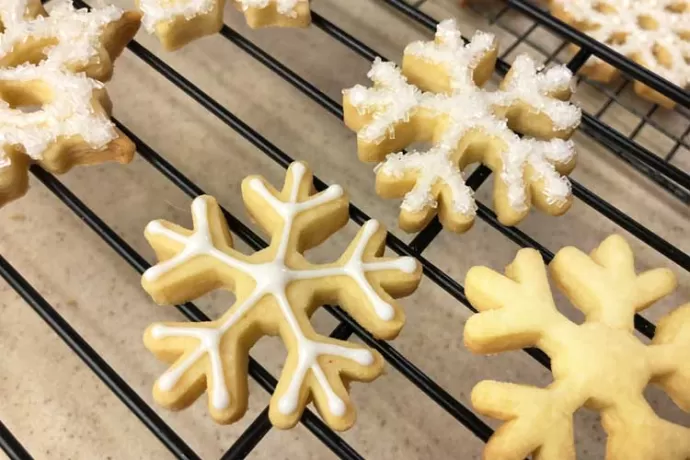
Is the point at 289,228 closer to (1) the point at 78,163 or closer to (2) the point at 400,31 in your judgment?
(1) the point at 78,163

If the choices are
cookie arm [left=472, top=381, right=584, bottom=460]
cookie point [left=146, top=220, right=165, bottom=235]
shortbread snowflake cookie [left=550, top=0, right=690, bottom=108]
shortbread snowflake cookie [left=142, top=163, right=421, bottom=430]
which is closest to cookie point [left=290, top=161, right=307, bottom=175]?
shortbread snowflake cookie [left=142, top=163, right=421, bottom=430]

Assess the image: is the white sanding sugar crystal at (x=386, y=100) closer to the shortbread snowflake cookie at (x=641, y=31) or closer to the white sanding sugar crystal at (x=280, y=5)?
the white sanding sugar crystal at (x=280, y=5)

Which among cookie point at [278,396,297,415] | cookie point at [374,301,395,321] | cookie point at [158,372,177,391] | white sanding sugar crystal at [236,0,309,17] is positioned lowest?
cookie point at [158,372,177,391]

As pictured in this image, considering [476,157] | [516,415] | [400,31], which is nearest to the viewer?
[516,415]

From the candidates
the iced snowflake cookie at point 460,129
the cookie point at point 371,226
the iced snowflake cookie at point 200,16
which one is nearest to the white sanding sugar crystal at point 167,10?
the iced snowflake cookie at point 200,16

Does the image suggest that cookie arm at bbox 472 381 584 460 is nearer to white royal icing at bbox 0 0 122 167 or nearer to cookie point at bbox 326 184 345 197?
cookie point at bbox 326 184 345 197

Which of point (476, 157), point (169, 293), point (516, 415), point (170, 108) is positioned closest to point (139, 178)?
point (170, 108)
